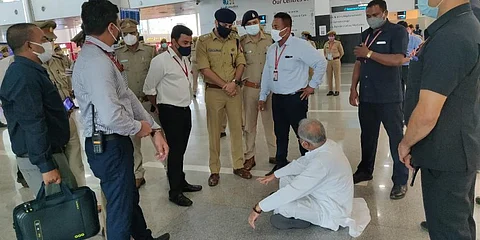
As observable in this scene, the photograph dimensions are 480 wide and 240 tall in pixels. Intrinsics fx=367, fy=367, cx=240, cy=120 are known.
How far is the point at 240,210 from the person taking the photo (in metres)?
2.95

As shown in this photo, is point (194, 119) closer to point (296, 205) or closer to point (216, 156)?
point (216, 156)

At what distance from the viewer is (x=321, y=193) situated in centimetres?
245

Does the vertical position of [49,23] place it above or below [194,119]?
above

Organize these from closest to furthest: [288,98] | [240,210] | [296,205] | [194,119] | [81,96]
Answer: [81,96] < [296,205] < [240,210] < [288,98] < [194,119]

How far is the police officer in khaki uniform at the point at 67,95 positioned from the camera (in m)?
2.83

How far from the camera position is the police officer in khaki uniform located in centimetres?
283

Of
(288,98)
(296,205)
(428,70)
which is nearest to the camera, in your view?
(428,70)

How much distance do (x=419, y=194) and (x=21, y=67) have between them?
2972 millimetres

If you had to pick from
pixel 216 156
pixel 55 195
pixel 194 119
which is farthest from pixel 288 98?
pixel 194 119

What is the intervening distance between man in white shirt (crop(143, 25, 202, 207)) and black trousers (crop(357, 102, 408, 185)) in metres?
1.55

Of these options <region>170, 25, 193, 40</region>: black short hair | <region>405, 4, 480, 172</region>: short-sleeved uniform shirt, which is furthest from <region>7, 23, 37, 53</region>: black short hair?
<region>405, 4, 480, 172</region>: short-sleeved uniform shirt

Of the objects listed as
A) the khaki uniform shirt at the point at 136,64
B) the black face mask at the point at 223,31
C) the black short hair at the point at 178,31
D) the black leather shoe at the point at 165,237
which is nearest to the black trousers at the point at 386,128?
the black face mask at the point at 223,31

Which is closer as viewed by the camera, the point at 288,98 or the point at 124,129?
the point at 124,129

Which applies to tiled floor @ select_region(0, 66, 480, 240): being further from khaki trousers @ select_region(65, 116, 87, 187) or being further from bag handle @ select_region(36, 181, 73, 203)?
bag handle @ select_region(36, 181, 73, 203)
